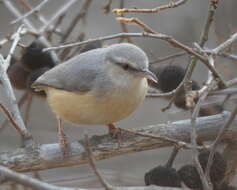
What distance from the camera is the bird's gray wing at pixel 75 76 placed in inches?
112

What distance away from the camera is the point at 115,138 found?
2840mm

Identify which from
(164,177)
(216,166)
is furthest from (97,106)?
(216,166)

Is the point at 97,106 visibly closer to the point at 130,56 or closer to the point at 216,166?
the point at 130,56

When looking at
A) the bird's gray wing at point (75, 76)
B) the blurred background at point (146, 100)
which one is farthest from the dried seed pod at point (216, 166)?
the blurred background at point (146, 100)

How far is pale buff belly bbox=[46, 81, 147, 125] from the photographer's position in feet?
9.06

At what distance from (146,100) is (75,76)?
308 centimetres

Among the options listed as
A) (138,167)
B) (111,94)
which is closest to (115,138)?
(111,94)

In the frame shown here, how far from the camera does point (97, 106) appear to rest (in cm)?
276

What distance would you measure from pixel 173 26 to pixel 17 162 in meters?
3.66

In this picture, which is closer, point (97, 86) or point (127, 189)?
point (127, 189)

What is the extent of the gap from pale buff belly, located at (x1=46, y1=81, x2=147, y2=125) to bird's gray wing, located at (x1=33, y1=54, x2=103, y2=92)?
5cm

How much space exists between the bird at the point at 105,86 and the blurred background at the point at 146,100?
1174 mm

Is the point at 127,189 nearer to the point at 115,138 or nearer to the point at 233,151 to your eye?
the point at 115,138

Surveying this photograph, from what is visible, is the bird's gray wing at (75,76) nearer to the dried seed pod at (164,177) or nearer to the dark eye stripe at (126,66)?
the dark eye stripe at (126,66)
